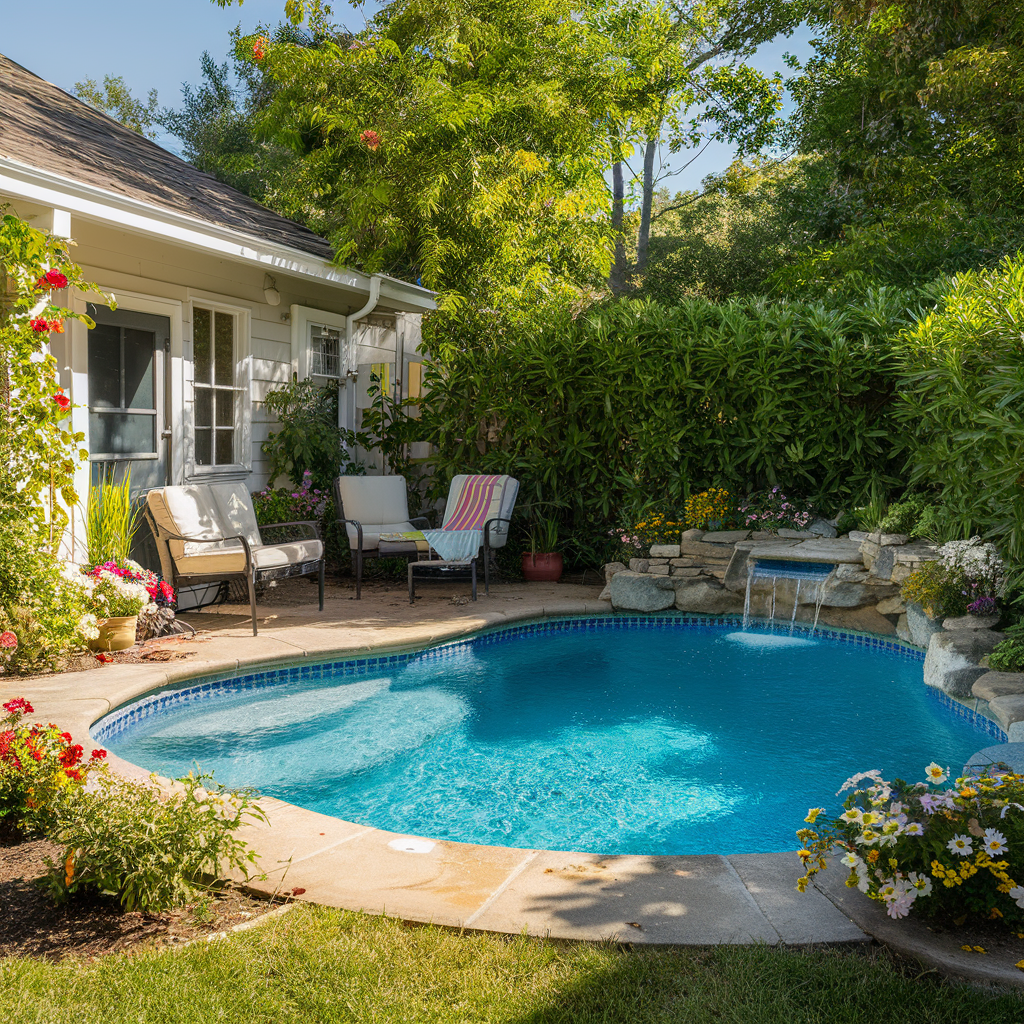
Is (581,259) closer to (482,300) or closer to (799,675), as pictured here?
(482,300)

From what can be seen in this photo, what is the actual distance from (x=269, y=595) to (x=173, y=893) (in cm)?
531

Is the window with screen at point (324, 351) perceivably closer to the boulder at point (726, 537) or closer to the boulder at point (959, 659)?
the boulder at point (726, 537)

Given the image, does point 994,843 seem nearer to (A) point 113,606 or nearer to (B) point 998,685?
(B) point 998,685

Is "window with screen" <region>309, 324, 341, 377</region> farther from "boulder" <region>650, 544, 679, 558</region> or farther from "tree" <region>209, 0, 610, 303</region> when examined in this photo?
"boulder" <region>650, 544, 679, 558</region>

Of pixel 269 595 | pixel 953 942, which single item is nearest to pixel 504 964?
pixel 953 942

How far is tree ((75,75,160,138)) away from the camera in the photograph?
23158mm

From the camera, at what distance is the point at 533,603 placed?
7.11 meters

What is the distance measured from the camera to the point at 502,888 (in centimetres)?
248

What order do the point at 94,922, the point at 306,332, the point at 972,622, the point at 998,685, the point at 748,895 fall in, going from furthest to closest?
the point at 306,332 < the point at 972,622 < the point at 998,685 < the point at 748,895 < the point at 94,922

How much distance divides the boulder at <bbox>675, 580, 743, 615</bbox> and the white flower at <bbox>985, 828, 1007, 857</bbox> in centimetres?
513

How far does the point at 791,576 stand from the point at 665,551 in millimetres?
1064

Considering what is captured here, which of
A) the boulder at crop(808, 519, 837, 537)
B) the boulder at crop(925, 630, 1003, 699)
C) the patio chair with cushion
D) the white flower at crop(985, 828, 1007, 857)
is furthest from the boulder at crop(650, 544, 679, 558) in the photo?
the white flower at crop(985, 828, 1007, 857)

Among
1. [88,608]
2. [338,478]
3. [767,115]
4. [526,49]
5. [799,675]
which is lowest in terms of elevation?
[799,675]

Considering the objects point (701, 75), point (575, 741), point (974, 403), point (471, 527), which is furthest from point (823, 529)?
point (701, 75)
